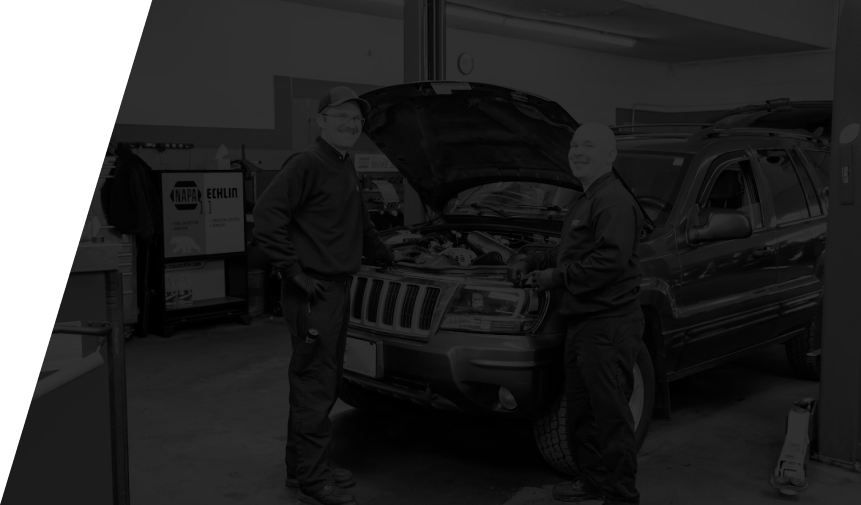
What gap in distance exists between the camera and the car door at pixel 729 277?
13.9ft

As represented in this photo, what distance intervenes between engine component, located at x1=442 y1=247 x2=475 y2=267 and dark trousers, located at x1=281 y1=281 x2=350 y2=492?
35.4 inches

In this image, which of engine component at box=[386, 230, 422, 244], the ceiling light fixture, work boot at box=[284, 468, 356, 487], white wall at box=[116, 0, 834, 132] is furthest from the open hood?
the ceiling light fixture

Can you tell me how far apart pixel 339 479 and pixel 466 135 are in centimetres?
199

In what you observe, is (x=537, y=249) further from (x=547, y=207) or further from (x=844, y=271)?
(x=844, y=271)

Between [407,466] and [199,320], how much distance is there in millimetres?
4105

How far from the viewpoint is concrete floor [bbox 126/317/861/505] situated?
3629 millimetres

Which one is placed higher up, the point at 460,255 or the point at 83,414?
the point at 460,255

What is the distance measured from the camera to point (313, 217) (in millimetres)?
3457

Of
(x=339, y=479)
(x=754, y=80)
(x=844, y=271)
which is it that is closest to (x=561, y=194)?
(x=844, y=271)

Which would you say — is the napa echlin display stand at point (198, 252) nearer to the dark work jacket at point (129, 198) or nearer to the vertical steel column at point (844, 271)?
the dark work jacket at point (129, 198)

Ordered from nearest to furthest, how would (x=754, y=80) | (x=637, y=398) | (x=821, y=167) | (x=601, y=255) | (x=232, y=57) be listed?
(x=601, y=255), (x=637, y=398), (x=821, y=167), (x=232, y=57), (x=754, y=80)

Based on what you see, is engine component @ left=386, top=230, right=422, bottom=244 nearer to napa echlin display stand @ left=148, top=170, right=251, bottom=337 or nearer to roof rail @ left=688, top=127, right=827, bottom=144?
roof rail @ left=688, top=127, right=827, bottom=144

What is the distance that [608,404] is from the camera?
3.24 metres

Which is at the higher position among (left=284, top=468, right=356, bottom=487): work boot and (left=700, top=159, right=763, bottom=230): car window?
(left=700, top=159, right=763, bottom=230): car window
